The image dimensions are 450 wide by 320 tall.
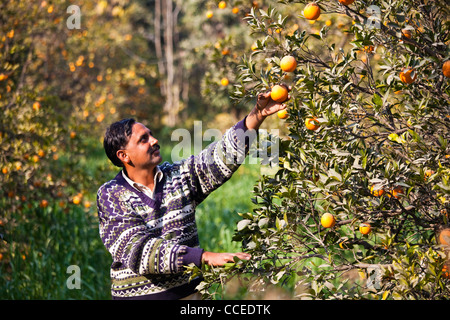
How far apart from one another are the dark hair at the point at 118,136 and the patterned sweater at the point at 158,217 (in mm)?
136

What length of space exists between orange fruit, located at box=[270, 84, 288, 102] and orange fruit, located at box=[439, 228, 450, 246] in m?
0.77

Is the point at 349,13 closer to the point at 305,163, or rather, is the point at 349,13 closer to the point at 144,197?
the point at 305,163

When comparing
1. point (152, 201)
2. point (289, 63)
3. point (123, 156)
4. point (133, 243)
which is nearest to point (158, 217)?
point (152, 201)

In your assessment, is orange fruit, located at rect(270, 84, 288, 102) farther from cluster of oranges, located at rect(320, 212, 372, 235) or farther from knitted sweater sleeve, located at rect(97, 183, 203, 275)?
knitted sweater sleeve, located at rect(97, 183, 203, 275)

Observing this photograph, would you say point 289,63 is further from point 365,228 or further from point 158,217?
point 158,217

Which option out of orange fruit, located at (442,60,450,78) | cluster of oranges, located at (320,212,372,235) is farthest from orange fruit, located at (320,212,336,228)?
orange fruit, located at (442,60,450,78)

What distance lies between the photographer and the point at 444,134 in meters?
1.85

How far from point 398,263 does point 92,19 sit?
8.30 metres

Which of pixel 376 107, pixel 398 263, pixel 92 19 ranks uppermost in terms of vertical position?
pixel 92 19

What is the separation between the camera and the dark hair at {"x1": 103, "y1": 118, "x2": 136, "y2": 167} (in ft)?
7.51

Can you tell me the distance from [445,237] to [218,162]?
1042mm

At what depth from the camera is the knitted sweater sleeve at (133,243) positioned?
1946 mm

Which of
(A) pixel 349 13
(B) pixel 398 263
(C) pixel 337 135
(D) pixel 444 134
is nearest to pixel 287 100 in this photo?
(C) pixel 337 135

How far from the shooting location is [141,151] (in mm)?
2264
